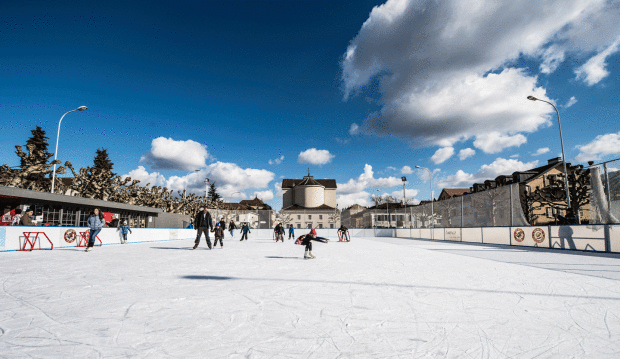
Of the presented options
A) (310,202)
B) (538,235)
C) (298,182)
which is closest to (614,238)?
(538,235)

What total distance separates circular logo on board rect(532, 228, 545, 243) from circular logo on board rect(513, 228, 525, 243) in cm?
76

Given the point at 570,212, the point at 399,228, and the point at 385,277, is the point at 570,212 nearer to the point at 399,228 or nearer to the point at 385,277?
the point at 385,277

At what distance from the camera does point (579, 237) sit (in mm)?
14812

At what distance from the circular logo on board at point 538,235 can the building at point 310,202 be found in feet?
183

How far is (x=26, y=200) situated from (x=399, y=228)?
116 ft

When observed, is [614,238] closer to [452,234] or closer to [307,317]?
[452,234]

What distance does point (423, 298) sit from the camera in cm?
496

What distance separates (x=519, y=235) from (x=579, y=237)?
339 centimetres

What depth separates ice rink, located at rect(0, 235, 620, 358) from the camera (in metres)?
2.91

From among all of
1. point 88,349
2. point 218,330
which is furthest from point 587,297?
point 88,349

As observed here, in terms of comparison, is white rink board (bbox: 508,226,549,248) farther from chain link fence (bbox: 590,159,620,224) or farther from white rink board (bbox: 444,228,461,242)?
white rink board (bbox: 444,228,461,242)

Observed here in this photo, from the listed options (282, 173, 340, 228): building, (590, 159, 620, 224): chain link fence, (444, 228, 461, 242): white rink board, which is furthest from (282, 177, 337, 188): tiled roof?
(590, 159, 620, 224): chain link fence

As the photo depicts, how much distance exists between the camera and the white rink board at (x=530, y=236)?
54.2 feet

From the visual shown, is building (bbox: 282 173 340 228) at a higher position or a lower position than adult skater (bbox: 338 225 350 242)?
higher
